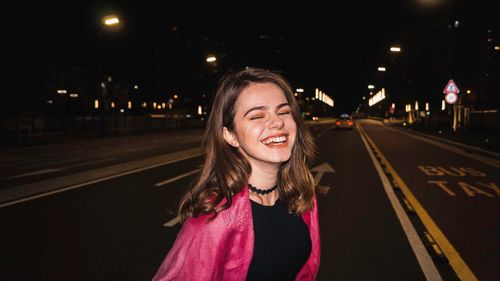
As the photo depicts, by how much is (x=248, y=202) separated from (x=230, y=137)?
0.44m

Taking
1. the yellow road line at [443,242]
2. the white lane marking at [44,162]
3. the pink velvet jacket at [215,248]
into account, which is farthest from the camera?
the white lane marking at [44,162]

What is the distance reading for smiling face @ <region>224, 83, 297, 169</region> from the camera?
6.98ft

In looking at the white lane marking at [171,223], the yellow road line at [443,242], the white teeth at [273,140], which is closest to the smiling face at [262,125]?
the white teeth at [273,140]

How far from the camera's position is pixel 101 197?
938 centimetres

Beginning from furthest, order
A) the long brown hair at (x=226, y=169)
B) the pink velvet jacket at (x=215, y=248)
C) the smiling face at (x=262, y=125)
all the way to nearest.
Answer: the smiling face at (x=262, y=125) < the long brown hair at (x=226, y=169) < the pink velvet jacket at (x=215, y=248)

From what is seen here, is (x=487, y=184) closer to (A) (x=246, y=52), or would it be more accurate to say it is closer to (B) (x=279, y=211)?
(B) (x=279, y=211)

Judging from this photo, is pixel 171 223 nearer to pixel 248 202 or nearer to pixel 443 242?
pixel 443 242

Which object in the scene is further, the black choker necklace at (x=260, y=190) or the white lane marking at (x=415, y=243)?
the white lane marking at (x=415, y=243)

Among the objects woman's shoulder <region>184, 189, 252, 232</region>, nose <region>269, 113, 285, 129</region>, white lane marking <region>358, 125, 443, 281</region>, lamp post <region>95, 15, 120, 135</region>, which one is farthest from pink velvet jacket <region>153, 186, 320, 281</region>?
lamp post <region>95, 15, 120, 135</region>

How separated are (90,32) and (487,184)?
170ft

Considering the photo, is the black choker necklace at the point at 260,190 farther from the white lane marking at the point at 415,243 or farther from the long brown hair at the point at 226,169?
the white lane marking at the point at 415,243

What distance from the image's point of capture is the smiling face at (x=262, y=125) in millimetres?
2127

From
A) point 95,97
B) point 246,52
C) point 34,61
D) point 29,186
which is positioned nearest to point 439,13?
point 246,52

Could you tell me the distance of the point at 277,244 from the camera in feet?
6.72
